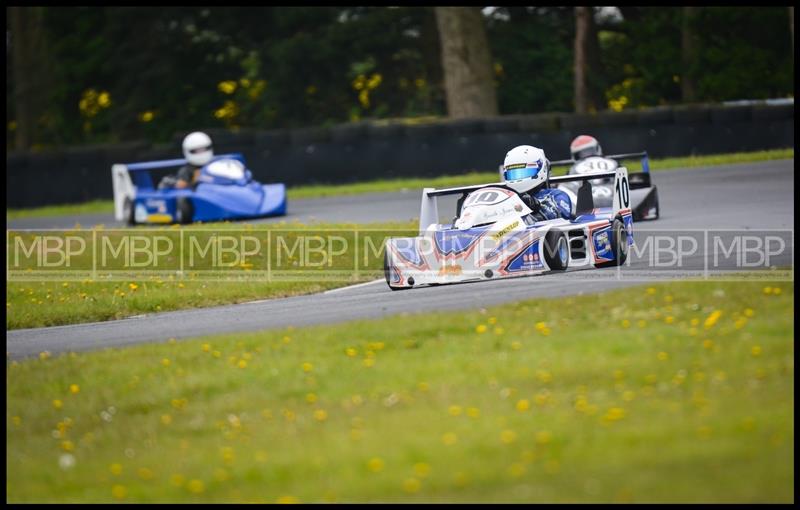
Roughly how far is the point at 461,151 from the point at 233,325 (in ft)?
43.6

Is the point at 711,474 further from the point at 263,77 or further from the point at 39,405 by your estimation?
the point at 263,77

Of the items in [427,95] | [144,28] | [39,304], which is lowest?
[39,304]

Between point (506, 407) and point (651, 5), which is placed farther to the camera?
point (651, 5)

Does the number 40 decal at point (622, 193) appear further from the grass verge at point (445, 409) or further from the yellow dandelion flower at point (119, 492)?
the yellow dandelion flower at point (119, 492)

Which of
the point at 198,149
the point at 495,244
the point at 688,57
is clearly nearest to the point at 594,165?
the point at 495,244

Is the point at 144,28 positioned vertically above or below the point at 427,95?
above

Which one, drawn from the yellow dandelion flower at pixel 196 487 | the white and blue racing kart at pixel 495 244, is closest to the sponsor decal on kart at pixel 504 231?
the white and blue racing kart at pixel 495 244

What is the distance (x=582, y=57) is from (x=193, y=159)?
41.4 ft

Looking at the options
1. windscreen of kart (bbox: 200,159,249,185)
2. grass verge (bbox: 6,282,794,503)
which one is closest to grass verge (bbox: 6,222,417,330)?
windscreen of kart (bbox: 200,159,249,185)

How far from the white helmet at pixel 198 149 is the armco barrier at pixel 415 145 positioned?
177 inches

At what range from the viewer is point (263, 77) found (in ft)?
115

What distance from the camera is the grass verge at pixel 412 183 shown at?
21.5 m

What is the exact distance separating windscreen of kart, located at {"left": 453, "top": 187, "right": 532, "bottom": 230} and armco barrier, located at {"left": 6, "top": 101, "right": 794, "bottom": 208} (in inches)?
428

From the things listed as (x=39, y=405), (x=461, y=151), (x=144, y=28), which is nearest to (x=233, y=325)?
(x=39, y=405)
